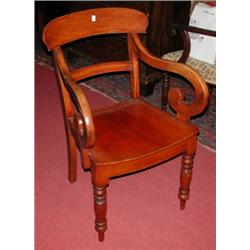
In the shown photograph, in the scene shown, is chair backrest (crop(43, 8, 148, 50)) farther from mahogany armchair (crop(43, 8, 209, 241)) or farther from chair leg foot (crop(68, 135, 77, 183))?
chair leg foot (crop(68, 135, 77, 183))

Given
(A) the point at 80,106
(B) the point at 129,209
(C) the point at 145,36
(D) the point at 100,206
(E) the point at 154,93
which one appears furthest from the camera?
(E) the point at 154,93

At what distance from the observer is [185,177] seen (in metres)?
1.75

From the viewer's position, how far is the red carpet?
5.62 ft

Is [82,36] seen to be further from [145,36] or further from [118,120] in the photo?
[145,36]

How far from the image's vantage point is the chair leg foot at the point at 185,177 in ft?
5.58

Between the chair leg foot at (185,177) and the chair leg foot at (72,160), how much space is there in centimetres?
55

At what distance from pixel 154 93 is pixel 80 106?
1686 millimetres

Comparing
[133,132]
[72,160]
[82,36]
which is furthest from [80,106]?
[72,160]

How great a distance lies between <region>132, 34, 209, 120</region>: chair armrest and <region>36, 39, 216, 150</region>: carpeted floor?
78cm

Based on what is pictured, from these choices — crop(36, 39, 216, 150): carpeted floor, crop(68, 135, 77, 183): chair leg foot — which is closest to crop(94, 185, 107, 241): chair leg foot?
crop(68, 135, 77, 183): chair leg foot

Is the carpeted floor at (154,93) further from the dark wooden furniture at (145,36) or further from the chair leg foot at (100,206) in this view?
the chair leg foot at (100,206)

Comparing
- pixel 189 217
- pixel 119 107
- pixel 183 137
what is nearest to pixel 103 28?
pixel 119 107

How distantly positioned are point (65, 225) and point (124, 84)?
1.61m

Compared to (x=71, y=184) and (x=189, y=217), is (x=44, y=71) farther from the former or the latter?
(x=189, y=217)
